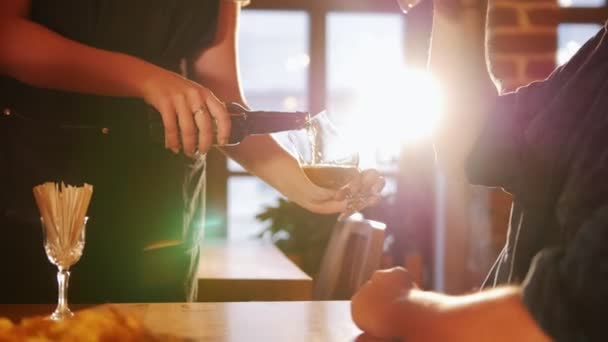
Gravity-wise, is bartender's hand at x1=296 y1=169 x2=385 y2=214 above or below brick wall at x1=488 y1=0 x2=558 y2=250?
below

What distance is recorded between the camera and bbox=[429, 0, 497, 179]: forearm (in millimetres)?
857

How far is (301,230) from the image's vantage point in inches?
123

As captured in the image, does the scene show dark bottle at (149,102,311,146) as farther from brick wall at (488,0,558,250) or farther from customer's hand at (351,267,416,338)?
brick wall at (488,0,558,250)

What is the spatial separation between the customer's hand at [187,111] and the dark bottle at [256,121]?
0.03m

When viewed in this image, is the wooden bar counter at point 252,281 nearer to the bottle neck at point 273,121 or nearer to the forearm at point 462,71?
the bottle neck at point 273,121

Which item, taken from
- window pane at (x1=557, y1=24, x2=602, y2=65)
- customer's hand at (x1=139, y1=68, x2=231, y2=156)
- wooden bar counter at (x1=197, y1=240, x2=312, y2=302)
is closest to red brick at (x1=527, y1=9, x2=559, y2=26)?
window pane at (x1=557, y1=24, x2=602, y2=65)

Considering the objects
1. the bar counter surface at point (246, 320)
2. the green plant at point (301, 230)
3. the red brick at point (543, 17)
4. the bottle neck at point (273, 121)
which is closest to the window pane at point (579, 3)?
the red brick at point (543, 17)

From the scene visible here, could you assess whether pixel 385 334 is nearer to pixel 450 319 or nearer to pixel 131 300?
pixel 450 319

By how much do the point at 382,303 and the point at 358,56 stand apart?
302 cm

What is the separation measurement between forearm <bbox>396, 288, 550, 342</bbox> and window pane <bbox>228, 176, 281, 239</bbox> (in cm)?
282

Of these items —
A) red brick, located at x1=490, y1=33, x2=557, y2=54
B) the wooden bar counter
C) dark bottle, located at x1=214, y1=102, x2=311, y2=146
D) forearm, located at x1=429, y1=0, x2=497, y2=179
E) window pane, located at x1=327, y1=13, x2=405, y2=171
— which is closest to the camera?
forearm, located at x1=429, y1=0, x2=497, y2=179

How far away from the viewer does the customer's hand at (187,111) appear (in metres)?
0.94

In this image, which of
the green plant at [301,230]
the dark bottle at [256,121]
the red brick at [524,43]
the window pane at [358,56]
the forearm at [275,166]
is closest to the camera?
the dark bottle at [256,121]

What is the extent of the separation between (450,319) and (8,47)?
28.5 inches
